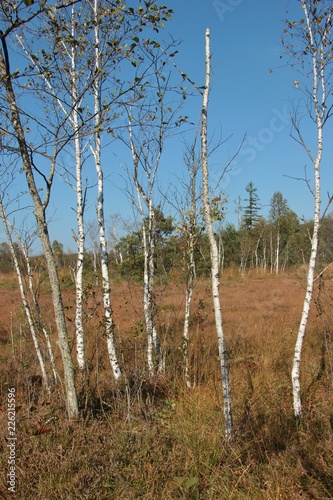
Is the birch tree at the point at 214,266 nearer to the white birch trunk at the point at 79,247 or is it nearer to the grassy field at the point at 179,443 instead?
the grassy field at the point at 179,443

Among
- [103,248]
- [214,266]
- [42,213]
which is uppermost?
[42,213]

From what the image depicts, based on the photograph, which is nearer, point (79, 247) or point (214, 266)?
point (214, 266)

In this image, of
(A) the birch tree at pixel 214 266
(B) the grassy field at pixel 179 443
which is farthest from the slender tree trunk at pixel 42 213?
(A) the birch tree at pixel 214 266

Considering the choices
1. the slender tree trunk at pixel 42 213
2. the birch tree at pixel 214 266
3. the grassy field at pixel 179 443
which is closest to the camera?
the grassy field at pixel 179 443

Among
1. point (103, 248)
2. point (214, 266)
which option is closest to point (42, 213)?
point (214, 266)

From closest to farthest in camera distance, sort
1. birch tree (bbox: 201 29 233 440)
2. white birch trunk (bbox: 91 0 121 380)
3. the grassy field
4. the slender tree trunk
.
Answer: the grassy field, the slender tree trunk, birch tree (bbox: 201 29 233 440), white birch trunk (bbox: 91 0 121 380)

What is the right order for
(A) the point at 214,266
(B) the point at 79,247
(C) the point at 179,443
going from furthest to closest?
(B) the point at 79,247, (C) the point at 179,443, (A) the point at 214,266

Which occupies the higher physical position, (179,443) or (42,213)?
(42,213)

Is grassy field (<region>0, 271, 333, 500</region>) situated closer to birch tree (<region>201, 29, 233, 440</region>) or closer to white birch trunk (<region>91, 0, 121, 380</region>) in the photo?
birch tree (<region>201, 29, 233, 440</region>)

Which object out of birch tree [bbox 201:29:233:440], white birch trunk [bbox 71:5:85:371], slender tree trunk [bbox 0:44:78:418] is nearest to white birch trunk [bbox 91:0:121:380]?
white birch trunk [bbox 71:5:85:371]

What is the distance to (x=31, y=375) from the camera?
536 cm

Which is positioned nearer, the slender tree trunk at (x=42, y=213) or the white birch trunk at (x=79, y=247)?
the slender tree trunk at (x=42, y=213)

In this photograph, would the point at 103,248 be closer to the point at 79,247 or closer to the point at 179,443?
the point at 79,247

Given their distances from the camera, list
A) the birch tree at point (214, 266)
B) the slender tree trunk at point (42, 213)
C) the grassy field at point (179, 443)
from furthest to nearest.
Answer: the birch tree at point (214, 266)
the slender tree trunk at point (42, 213)
the grassy field at point (179, 443)
